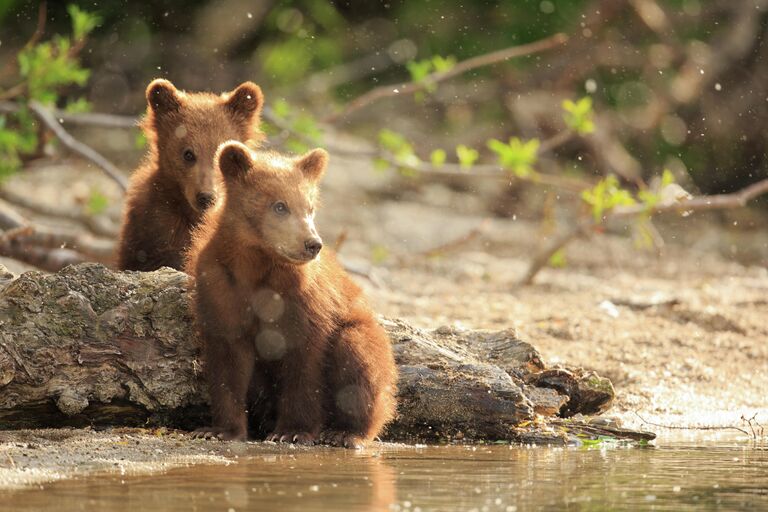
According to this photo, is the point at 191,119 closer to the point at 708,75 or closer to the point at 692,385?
the point at 692,385

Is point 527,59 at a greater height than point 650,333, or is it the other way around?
point 527,59

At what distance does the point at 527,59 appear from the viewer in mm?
14148

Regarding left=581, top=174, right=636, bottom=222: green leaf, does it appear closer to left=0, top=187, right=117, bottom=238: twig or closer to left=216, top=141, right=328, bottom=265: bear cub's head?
left=0, top=187, right=117, bottom=238: twig

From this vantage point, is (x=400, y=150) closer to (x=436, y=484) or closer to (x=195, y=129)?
(x=195, y=129)

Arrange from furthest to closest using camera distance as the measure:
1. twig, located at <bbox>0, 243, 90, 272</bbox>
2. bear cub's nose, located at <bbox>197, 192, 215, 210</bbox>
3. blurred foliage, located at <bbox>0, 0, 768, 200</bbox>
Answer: blurred foliage, located at <bbox>0, 0, 768, 200</bbox> → twig, located at <bbox>0, 243, 90, 272</bbox> → bear cub's nose, located at <bbox>197, 192, 215, 210</bbox>

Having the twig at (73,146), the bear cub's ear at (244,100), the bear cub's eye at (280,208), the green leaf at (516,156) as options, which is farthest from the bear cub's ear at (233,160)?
the green leaf at (516,156)

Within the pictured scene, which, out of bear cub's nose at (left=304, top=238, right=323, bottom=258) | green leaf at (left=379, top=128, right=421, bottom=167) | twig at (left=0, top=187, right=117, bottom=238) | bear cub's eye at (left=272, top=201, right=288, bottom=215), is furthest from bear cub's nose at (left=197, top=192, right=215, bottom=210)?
twig at (left=0, top=187, right=117, bottom=238)

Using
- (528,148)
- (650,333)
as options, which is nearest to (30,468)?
(650,333)

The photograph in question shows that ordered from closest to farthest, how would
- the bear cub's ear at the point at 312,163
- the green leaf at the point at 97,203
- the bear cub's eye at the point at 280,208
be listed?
the bear cub's eye at the point at 280,208
the bear cub's ear at the point at 312,163
the green leaf at the point at 97,203

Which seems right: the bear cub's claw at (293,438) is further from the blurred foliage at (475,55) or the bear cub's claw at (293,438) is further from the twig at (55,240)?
the blurred foliage at (475,55)

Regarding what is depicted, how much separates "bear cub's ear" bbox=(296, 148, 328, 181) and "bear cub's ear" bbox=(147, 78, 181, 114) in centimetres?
156

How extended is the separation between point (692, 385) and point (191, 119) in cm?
333

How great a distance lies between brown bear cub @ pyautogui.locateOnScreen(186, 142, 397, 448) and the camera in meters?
5.04

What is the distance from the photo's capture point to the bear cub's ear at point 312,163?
5.42 m
